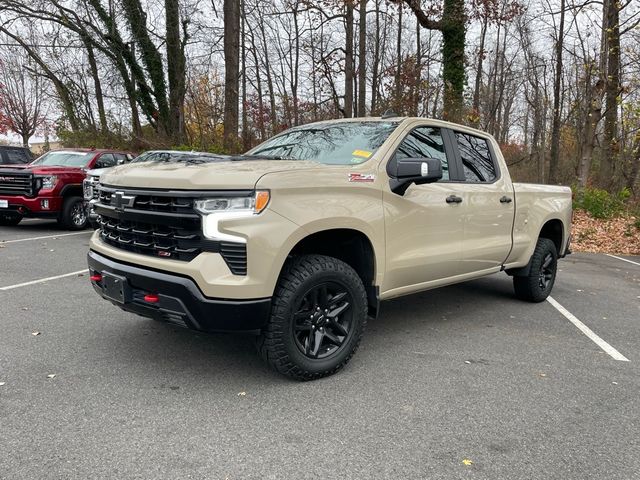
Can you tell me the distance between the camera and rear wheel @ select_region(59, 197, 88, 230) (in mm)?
10438

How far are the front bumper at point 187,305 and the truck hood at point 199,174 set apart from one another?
1.85 feet

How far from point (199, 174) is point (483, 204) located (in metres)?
2.87

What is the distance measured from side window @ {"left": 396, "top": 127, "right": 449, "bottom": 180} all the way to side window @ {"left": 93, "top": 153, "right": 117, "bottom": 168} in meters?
9.15

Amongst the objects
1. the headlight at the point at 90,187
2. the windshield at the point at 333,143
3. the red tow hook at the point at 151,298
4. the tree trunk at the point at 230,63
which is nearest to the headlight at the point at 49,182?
the headlight at the point at 90,187

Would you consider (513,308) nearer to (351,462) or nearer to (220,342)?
(220,342)

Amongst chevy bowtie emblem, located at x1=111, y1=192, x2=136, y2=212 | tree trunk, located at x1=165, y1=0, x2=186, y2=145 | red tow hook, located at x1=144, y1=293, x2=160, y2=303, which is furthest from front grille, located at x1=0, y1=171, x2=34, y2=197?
tree trunk, located at x1=165, y1=0, x2=186, y2=145

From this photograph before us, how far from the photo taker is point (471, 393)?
11.2 ft

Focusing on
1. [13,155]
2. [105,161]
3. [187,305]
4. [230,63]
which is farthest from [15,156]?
[187,305]

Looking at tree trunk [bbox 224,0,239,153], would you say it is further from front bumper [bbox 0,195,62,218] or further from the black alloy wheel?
the black alloy wheel

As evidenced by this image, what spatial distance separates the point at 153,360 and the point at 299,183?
5.78 feet

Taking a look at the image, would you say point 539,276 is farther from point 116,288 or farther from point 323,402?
point 116,288

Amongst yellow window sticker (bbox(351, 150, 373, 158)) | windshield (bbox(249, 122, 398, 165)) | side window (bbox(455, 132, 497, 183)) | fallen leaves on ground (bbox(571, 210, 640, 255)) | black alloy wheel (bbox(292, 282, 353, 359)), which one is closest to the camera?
black alloy wheel (bbox(292, 282, 353, 359))

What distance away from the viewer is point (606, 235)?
12852mm

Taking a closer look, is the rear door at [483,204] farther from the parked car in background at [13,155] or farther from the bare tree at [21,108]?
the bare tree at [21,108]
